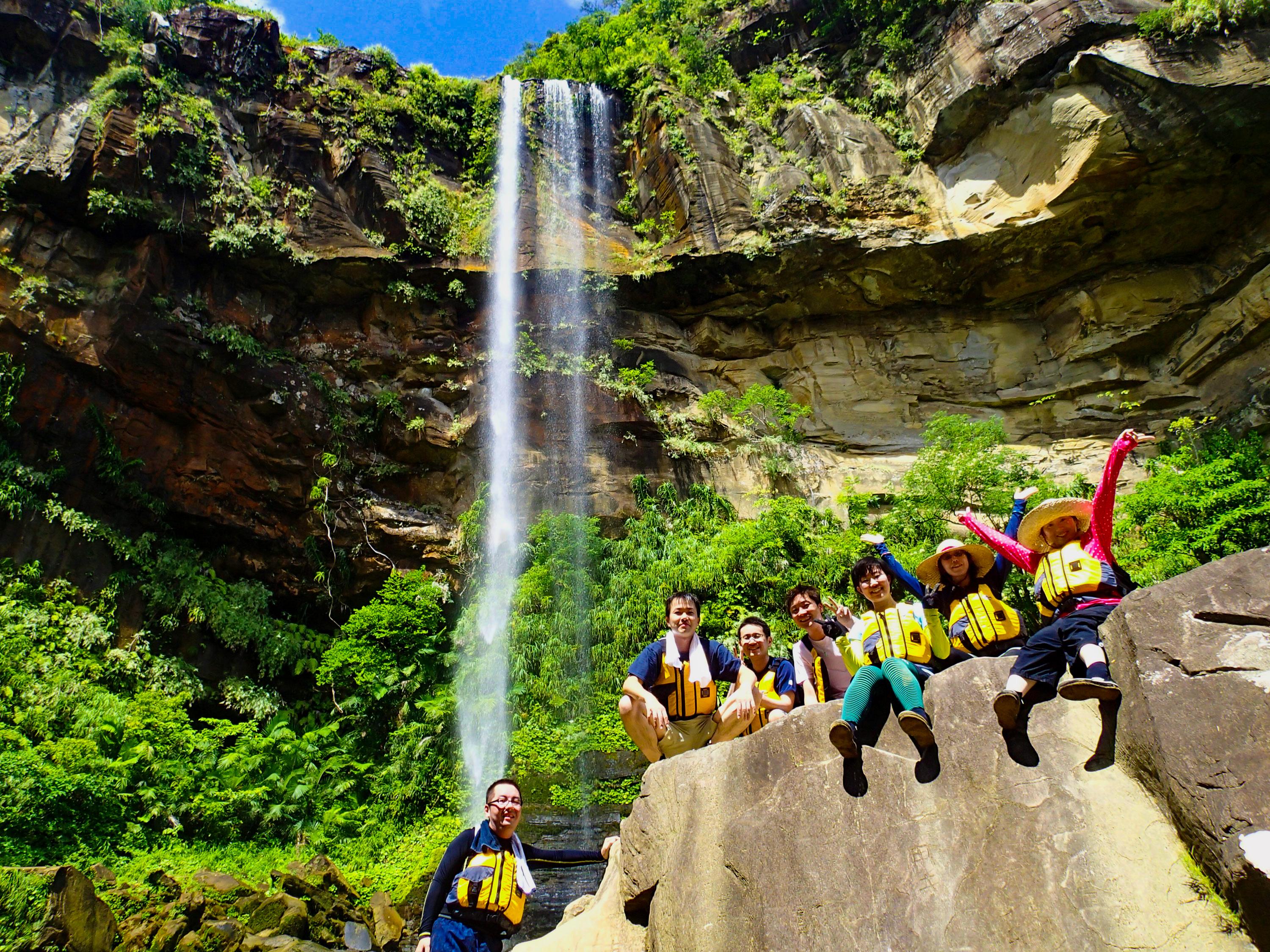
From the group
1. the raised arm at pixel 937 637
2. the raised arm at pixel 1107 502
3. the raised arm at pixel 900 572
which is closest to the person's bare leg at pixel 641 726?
the raised arm at pixel 937 637

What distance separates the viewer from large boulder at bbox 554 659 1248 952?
2.60 metres

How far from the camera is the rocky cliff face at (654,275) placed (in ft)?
42.6

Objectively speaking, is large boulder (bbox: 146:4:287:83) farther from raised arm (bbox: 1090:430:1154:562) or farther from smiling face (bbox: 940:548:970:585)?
raised arm (bbox: 1090:430:1154:562)

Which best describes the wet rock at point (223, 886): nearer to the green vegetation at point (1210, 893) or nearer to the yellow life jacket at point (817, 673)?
the yellow life jacket at point (817, 673)

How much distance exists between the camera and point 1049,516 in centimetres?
406

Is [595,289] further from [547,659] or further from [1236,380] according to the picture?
[1236,380]

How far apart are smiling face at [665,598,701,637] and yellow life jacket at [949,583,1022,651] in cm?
152

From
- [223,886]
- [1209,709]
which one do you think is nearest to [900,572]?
[1209,709]

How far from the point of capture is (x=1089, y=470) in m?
14.6

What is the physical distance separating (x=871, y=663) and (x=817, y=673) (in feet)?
3.09

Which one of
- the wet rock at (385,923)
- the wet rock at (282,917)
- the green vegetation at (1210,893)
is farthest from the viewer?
the wet rock at (385,923)

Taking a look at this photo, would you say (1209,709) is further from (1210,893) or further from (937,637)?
(937,637)

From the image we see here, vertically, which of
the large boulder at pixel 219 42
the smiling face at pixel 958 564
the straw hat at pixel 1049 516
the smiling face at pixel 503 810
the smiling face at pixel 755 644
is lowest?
the smiling face at pixel 503 810

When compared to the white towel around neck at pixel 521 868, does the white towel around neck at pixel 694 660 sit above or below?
above
